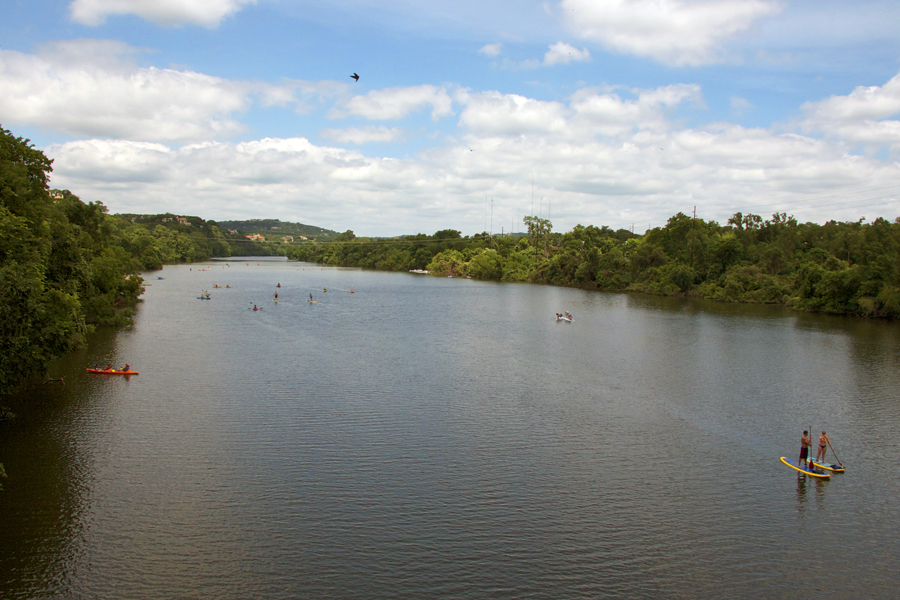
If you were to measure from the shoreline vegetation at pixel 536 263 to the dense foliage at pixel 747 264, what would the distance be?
0.20 meters

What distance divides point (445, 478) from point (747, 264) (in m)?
97.7

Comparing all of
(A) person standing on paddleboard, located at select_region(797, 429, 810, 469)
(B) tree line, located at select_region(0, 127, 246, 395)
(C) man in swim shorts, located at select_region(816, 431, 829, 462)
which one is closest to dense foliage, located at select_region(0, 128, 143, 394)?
(B) tree line, located at select_region(0, 127, 246, 395)

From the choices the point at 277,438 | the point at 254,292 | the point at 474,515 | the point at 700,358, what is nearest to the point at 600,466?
the point at 474,515

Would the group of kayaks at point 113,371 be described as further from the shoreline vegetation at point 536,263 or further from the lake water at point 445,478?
the shoreline vegetation at point 536,263

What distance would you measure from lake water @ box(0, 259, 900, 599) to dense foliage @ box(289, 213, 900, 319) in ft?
105

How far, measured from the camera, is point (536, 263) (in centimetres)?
15350

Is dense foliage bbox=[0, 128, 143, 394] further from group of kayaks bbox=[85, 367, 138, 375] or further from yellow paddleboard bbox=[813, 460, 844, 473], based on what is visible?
yellow paddleboard bbox=[813, 460, 844, 473]

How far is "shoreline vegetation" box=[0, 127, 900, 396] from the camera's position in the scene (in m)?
→ 27.7

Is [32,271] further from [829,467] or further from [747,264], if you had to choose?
[747,264]

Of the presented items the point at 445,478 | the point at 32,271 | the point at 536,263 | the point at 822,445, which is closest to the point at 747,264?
the point at 536,263

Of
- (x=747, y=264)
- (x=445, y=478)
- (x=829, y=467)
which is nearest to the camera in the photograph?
(x=445, y=478)

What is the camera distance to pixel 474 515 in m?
20.7

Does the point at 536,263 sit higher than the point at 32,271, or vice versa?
the point at 536,263

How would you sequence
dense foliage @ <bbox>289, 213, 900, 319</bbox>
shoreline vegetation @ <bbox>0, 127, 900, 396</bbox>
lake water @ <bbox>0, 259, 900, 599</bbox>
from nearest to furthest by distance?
1. lake water @ <bbox>0, 259, 900, 599</bbox>
2. shoreline vegetation @ <bbox>0, 127, 900, 396</bbox>
3. dense foliage @ <bbox>289, 213, 900, 319</bbox>
